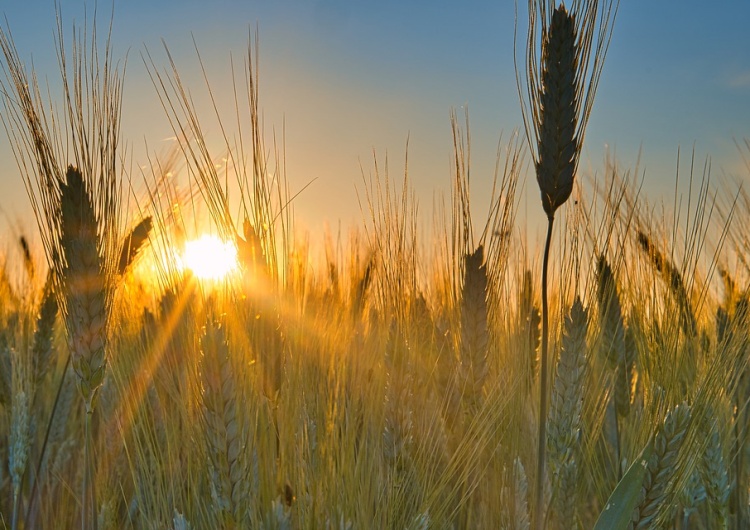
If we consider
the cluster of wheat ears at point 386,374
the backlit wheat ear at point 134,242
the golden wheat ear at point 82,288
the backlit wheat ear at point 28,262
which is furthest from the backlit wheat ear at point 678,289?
the backlit wheat ear at point 28,262

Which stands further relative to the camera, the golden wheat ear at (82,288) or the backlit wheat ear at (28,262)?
the backlit wheat ear at (28,262)

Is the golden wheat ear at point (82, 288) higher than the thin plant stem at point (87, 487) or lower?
higher

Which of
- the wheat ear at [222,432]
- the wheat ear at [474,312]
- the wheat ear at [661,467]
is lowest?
the wheat ear at [661,467]

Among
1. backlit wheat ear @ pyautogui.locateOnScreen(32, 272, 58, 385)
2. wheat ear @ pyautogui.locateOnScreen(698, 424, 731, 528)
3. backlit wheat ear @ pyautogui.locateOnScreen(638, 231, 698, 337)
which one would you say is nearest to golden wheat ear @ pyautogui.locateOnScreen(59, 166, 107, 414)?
backlit wheat ear @ pyautogui.locateOnScreen(32, 272, 58, 385)

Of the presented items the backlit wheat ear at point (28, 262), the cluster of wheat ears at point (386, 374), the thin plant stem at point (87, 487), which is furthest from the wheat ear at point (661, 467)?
the backlit wheat ear at point (28, 262)

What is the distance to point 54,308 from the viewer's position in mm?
2982

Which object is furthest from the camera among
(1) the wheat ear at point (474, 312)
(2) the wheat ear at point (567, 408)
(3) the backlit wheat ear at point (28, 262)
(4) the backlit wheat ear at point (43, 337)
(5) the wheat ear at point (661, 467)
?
(3) the backlit wheat ear at point (28, 262)

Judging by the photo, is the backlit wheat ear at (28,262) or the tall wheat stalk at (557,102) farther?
the backlit wheat ear at (28,262)

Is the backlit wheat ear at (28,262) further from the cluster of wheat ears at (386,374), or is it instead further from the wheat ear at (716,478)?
the wheat ear at (716,478)

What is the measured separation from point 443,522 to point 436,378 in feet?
1.48

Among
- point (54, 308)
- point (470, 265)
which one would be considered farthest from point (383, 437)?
point (54, 308)

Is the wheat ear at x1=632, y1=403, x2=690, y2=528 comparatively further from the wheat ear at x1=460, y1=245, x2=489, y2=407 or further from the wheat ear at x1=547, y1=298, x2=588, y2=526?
the wheat ear at x1=460, y1=245, x2=489, y2=407

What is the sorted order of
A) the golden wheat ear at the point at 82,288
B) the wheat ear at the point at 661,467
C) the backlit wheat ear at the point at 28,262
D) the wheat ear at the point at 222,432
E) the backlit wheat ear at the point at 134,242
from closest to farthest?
1. the wheat ear at the point at 222,432
2. the wheat ear at the point at 661,467
3. the golden wheat ear at the point at 82,288
4. the backlit wheat ear at the point at 134,242
5. the backlit wheat ear at the point at 28,262

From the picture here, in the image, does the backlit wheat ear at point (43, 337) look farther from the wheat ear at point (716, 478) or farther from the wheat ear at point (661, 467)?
the wheat ear at point (716, 478)
